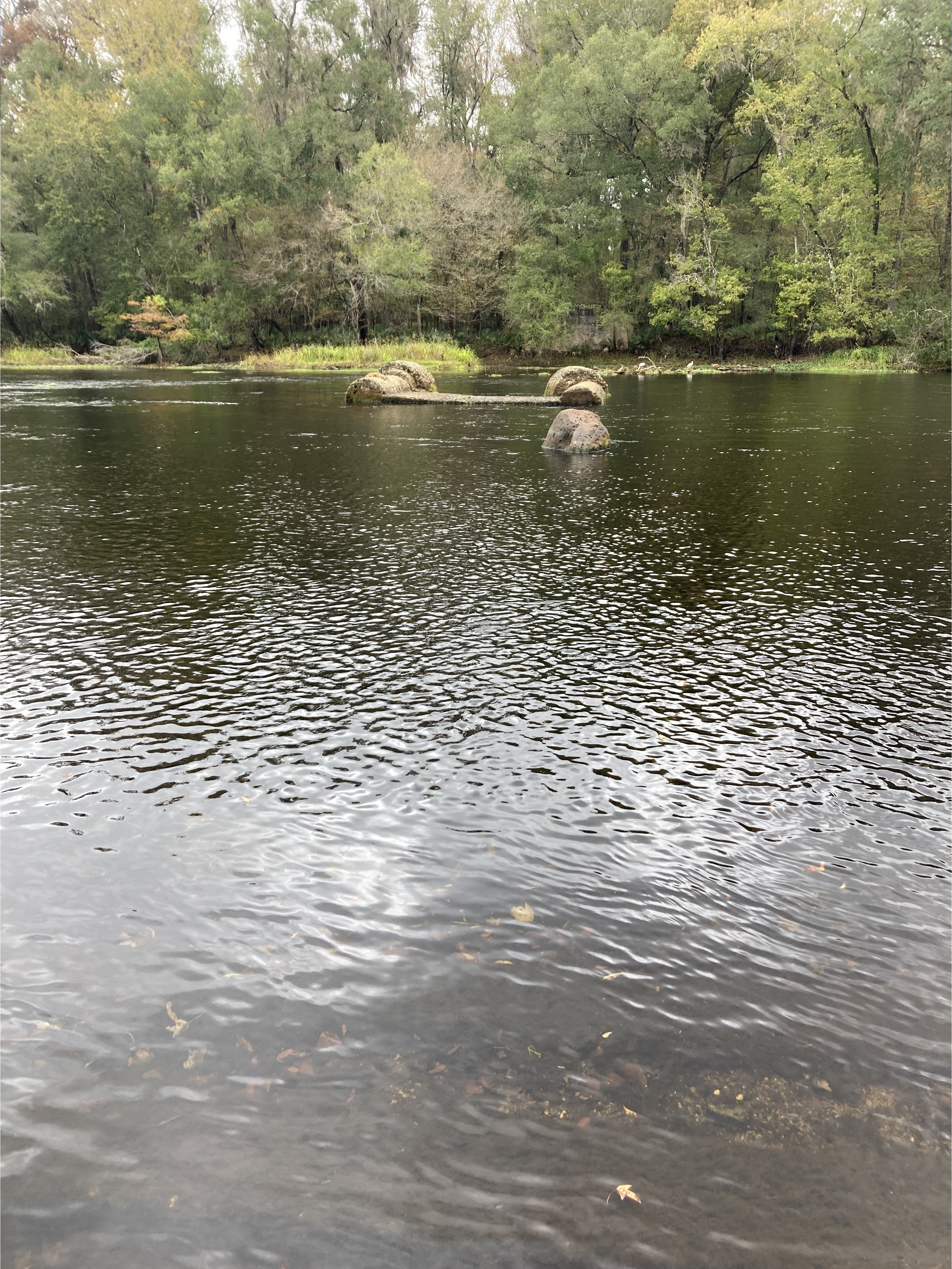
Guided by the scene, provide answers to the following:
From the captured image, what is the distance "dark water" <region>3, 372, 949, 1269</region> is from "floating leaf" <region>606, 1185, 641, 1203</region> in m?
0.01

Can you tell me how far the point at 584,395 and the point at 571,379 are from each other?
1.84 m

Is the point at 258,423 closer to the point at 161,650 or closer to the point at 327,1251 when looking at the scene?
the point at 161,650

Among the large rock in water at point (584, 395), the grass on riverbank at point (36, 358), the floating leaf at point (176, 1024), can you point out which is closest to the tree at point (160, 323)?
the grass on riverbank at point (36, 358)

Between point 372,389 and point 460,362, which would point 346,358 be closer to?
point 460,362

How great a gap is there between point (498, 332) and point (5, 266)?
34.0m

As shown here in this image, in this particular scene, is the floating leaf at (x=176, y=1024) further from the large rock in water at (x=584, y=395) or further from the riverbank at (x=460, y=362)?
the riverbank at (x=460, y=362)

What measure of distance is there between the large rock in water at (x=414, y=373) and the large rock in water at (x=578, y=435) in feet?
43.9

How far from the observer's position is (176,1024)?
10.8 feet

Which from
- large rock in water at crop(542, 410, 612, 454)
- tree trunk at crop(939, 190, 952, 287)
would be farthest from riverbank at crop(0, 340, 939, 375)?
large rock in water at crop(542, 410, 612, 454)

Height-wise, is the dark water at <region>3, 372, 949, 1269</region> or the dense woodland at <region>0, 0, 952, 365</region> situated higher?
the dense woodland at <region>0, 0, 952, 365</region>

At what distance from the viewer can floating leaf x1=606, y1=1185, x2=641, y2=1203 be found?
2600 millimetres

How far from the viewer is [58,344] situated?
63.2m

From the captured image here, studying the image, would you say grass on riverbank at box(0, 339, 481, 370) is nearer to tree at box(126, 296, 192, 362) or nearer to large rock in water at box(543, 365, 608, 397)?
tree at box(126, 296, 192, 362)

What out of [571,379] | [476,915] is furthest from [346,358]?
[476,915]
